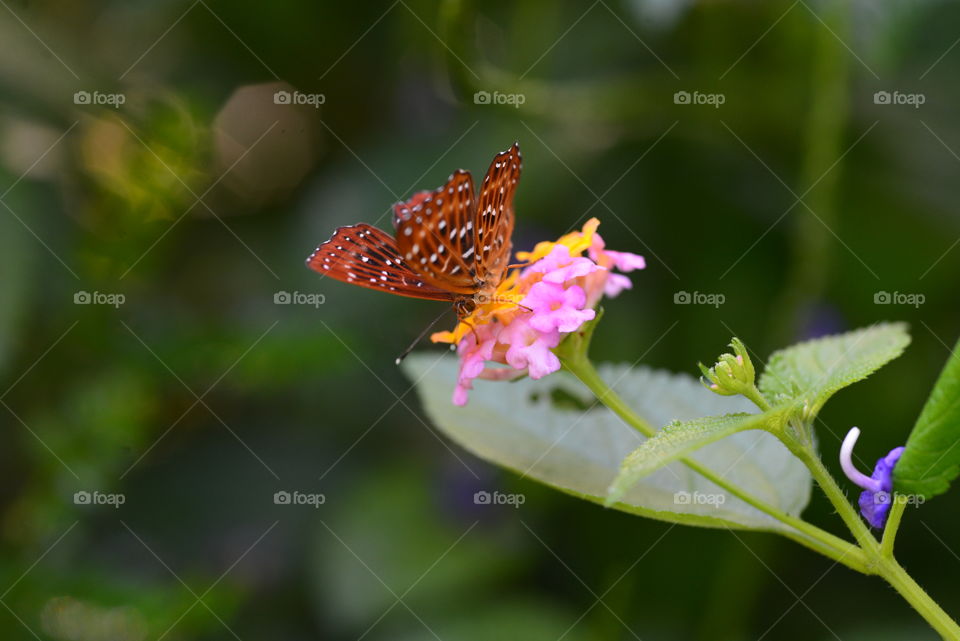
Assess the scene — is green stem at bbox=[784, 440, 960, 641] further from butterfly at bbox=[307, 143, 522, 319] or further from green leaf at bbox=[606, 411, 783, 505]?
butterfly at bbox=[307, 143, 522, 319]

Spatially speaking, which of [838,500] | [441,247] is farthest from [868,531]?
[441,247]

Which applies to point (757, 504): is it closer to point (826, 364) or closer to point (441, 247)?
point (826, 364)

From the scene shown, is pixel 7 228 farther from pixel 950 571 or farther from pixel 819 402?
pixel 950 571

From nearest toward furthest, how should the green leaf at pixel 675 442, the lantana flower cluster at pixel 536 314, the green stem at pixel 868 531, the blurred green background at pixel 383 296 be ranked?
the green leaf at pixel 675 442 < the green stem at pixel 868 531 < the lantana flower cluster at pixel 536 314 < the blurred green background at pixel 383 296

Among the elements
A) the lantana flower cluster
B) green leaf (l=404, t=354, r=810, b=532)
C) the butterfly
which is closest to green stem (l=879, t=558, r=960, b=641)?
green leaf (l=404, t=354, r=810, b=532)

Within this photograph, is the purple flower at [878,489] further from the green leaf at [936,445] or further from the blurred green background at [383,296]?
the blurred green background at [383,296]

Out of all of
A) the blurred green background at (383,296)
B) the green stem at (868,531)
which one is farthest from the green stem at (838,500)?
the blurred green background at (383,296)
